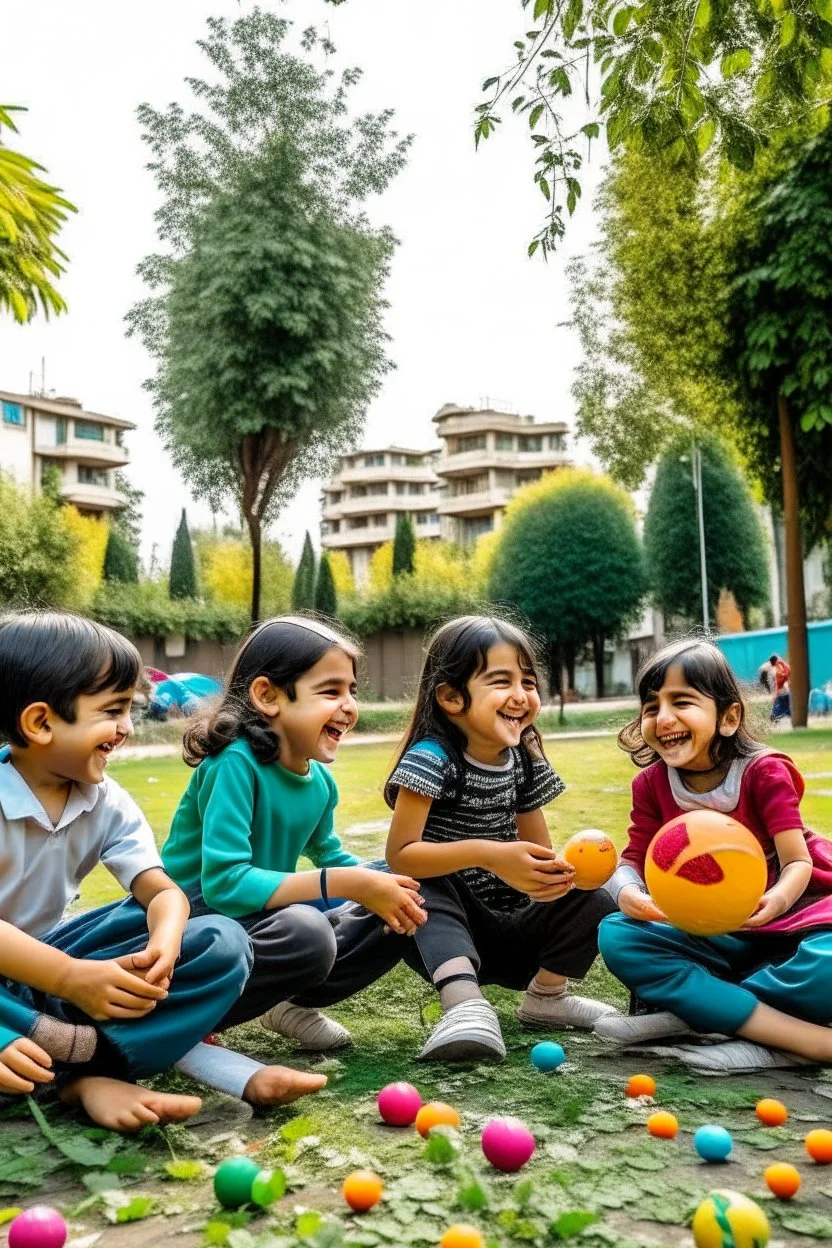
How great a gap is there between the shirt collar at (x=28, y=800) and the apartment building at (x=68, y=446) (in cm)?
5751

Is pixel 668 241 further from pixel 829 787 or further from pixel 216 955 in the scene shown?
pixel 216 955

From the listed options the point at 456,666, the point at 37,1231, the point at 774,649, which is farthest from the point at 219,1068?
the point at 774,649

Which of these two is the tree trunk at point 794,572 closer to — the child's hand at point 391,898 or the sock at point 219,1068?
the child's hand at point 391,898

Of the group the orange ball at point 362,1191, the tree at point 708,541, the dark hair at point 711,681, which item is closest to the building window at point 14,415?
the tree at point 708,541

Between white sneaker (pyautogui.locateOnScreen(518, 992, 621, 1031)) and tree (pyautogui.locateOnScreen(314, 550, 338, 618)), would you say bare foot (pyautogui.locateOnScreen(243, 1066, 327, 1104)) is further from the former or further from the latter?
tree (pyautogui.locateOnScreen(314, 550, 338, 618))

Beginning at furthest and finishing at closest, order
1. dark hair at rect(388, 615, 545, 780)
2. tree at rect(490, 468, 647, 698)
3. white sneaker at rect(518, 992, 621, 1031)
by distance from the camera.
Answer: tree at rect(490, 468, 647, 698) → dark hair at rect(388, 615, 545, 780) → white sneaker at rect(518, 992, 621, 1031)

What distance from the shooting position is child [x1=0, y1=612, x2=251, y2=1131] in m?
2.25

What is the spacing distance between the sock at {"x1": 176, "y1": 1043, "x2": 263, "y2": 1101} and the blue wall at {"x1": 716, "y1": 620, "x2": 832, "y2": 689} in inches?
989

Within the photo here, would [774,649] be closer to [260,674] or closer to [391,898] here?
[260,674]

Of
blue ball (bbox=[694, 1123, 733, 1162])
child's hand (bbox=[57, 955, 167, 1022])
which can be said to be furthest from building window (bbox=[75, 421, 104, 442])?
blue ball (bbox=[694, 1123, 733, 1162])

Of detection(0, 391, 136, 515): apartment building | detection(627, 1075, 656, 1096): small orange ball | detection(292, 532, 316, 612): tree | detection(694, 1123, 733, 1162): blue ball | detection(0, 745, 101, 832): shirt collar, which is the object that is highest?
detection(0, 391, 136, 515): apartment building

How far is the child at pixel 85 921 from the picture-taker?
225cm

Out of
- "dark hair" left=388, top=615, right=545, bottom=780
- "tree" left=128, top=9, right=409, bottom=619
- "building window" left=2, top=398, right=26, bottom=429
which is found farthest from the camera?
"building window" left=2, top=398, right=26, bottom=429

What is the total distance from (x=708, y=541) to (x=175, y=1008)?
42461 millimetres
